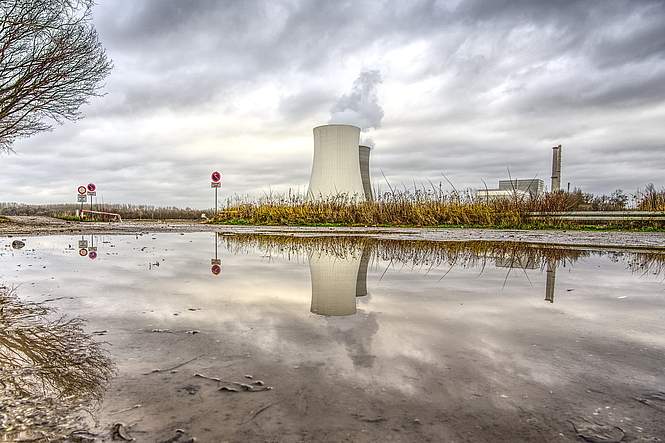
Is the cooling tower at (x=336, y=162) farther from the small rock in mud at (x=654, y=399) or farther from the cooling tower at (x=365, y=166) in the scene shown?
the small rock in mud at (x=654, y=399)

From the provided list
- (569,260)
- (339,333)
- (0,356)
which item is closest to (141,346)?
(0,356)

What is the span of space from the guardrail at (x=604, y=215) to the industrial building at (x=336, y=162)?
6.61 meters

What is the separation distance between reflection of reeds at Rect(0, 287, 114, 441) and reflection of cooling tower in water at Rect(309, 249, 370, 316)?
1226 millimetres

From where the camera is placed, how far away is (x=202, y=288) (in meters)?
3.35

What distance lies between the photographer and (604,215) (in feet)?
38.8

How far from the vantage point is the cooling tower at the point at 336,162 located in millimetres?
16477

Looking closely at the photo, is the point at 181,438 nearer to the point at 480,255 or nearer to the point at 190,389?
the point at 190,389

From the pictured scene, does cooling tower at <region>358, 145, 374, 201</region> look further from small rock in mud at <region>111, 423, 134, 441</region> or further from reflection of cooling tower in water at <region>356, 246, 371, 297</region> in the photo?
small rock in mud at <region>111, 423, 134, 441</region>

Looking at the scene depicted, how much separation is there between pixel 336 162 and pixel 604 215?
8.95 metres

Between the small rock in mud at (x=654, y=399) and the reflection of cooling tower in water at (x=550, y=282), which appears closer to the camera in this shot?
the small rock in mud at (x=654, y=399)

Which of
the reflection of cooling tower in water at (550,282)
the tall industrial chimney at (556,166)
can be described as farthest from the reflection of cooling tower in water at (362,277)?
the tall industrial chimney at (556,166)

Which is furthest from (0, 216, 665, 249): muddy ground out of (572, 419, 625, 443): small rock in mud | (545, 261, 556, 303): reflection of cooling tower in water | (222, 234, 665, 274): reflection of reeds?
(572, 419, 625, 443): small rock in mud

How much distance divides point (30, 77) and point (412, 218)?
35.7ft

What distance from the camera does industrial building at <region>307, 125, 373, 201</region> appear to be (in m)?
16.5
